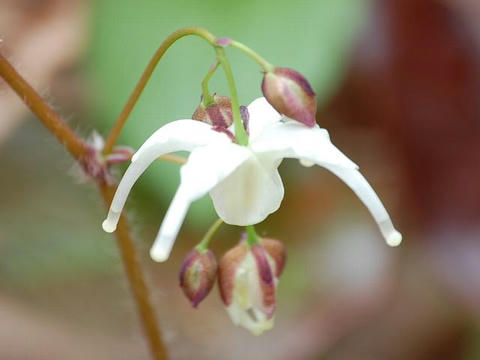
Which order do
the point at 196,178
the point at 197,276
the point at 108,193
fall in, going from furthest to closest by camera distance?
the point at 108,193, the point at 197,276, the point at 196,178

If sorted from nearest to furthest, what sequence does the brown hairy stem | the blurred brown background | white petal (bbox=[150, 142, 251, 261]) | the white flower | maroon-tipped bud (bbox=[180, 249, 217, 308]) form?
white petal (bbox=[150, 142, 251, 261])
the white flower
maroon-tipped bud (bbox=[180, 249, 217, 308])
the brown hairy stem
the blurred brown background

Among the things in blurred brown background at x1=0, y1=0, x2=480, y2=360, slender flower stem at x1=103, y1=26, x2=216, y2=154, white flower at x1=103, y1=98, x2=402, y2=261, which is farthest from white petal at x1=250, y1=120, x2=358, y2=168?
blurred brown background at x1=0, y1=0, x2=480, y2=360

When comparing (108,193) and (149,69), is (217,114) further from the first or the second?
(108,193)

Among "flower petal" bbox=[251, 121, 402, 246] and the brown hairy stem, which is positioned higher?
"flower petal" bbox=[251, 121, 402, 246]

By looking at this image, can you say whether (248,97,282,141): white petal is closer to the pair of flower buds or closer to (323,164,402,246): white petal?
(323,164,402,246): white petal

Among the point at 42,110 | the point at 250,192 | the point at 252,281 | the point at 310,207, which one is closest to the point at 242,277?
the point at 252,281

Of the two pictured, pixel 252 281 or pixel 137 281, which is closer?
pixel 252 281

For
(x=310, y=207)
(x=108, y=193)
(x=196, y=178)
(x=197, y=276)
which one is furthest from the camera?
(x=310, y=207)

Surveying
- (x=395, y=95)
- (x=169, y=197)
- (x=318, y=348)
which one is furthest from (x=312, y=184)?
(x=169, y=197)
